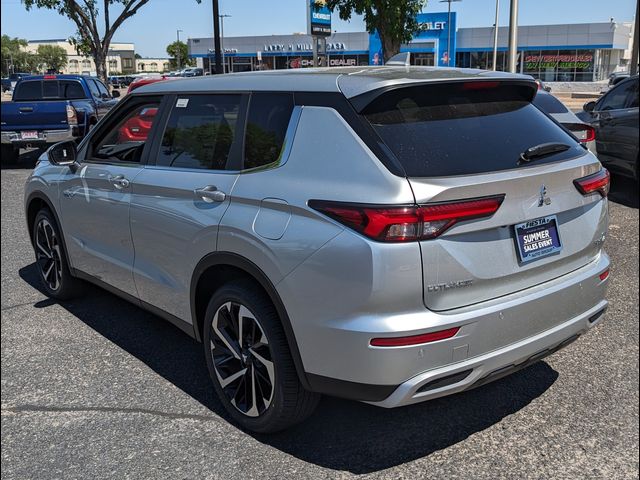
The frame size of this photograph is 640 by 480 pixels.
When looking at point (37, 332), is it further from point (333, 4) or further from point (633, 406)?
point (333, 4)

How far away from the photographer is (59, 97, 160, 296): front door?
14.1ft

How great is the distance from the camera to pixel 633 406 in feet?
11.9

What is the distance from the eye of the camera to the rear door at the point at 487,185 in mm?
2779

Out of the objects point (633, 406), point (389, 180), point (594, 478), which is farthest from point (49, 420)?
point (633, 406)

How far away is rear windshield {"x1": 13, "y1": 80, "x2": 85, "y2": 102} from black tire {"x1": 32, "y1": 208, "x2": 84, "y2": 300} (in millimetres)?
10991

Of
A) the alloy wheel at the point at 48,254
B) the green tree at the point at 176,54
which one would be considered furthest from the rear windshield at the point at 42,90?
the green tree at the point at 176,54

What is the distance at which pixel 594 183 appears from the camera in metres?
3.39

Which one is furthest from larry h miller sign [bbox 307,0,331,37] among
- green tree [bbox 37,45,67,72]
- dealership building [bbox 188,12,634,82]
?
green tree [bbox 37,45,67,72]

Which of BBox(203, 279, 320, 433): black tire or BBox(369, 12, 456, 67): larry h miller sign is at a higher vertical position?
BBox(369, 12, 456, 67): larry h miller sign

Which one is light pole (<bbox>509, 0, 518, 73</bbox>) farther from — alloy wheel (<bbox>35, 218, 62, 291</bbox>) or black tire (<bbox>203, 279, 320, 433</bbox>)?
black tire (<bbox>203, 279, 320, 433</bbox>)


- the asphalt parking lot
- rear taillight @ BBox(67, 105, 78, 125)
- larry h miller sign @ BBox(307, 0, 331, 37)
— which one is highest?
larry h miller sign @ BBox(307, 0, 331, 37)

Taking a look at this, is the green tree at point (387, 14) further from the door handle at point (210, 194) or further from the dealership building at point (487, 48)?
the dealership building at point (487, 48)

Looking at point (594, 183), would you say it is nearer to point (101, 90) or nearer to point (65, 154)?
point (65, 154)

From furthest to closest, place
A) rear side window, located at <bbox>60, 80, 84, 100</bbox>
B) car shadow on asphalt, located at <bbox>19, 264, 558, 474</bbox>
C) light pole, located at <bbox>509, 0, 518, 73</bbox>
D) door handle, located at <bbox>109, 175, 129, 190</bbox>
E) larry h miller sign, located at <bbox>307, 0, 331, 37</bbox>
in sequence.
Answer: larry h miller sign, located at <bbox>307, 0, 331, 37</bbox> → light pole, located at <bbox>509, 0, 518, 73</bbox> → rear side window, located at <bbox>60, 80, 84, 100</bbox> → door handle, located at <bbox>109, 175, 129, 190</bbox> → car shadow on asphalt, located at <bbox>19, 264, 558, 474</bbox>
